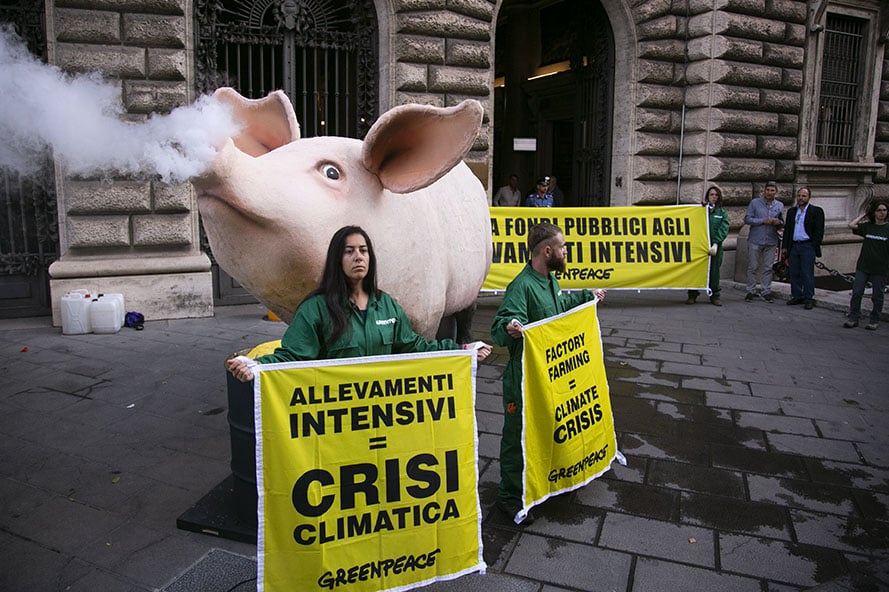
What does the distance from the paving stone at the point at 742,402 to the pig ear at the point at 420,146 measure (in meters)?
3.68

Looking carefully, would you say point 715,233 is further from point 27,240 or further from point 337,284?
point 27,240

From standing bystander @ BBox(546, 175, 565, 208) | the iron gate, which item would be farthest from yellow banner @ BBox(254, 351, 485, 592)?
standing bystander @ BBox(546, 175, 565, 208)

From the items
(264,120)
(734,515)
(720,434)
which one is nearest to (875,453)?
(720,434)

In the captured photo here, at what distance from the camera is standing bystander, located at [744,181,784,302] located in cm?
1079

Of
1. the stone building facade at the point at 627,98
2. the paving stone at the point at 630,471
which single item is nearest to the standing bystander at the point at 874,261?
the stone building facade at the point at 627,98

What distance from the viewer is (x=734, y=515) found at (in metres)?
3.90

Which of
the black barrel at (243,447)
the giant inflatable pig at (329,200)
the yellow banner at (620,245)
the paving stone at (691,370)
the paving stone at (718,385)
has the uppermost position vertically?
the giant inflatable pig at (329,200)

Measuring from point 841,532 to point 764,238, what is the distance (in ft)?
26.1

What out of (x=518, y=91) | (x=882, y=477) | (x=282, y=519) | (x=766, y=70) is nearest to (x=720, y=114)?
(x=766, y=70)

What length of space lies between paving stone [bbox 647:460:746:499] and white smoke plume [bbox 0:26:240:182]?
334 cm

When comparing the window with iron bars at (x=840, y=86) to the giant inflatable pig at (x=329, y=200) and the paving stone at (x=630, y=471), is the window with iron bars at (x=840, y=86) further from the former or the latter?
the giant inflatable pig at (x=329, y=200)

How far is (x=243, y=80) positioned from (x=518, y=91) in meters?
8.79

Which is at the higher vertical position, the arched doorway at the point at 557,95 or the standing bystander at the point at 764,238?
the arched doorway at the point at 557,95

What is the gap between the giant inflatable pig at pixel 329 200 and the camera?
2863 mm
